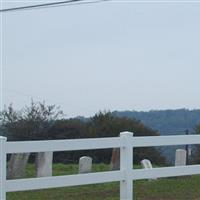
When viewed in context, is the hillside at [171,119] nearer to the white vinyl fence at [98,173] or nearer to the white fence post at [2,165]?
the white vinyl fence at [98,173]

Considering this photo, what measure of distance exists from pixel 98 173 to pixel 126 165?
515 mm

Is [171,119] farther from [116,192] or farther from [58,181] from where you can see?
[58,181]

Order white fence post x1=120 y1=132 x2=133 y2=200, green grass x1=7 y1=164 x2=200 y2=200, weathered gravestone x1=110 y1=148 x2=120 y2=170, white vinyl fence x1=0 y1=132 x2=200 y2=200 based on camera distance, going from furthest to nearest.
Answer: weathered gravestone x1=110 y1=148 x2=120 y2=170 → green grass x1=7 y1=164 x2=200 y2=200 → white fence post x1=120 y1=132 x2=133 y2=200 → white vinyl fence x1=0 y1=132 x2=200 y2=200

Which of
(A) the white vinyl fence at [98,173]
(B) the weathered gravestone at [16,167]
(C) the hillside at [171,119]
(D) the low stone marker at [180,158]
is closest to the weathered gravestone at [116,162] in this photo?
(D) the low stone marker at [180,158]

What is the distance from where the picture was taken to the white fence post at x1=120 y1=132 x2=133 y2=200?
9812 mm

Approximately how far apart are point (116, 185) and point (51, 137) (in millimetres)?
25578

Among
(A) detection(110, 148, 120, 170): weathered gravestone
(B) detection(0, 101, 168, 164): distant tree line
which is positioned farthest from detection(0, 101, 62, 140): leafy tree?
(A) detection(110, 148, 120, 170): weathered gravestone

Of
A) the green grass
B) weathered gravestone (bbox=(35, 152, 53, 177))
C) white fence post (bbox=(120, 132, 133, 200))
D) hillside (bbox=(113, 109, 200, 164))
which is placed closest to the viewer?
white fence post (bbox=(120, 132, 133, 200))

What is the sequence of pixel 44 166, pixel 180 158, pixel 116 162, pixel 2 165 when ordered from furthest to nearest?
1. pixel 180 158
2. pixel 116 162
3. pixel 44 166
4. pixel 2 165

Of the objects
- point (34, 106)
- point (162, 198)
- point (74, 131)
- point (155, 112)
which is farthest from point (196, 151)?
point (162, 198)

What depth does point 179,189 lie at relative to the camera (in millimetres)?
13945

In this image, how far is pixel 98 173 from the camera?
31.5 ft

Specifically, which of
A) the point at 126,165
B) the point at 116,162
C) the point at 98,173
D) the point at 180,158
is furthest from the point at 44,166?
the point at 98,173

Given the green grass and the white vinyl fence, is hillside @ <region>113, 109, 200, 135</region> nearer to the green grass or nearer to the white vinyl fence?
the green grass
